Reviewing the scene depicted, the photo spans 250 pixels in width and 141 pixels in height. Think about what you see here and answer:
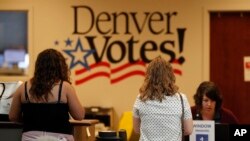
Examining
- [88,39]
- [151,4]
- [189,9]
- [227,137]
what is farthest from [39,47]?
[227,137]

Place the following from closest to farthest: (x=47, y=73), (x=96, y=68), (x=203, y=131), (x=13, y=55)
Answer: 1. (x=203, y=131)
2. (x=47, y=73)
3. (x=96, y=68)
4. (x=13, y=55)

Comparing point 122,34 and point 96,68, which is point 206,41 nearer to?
point 122,34

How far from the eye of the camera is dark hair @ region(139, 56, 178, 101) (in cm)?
352

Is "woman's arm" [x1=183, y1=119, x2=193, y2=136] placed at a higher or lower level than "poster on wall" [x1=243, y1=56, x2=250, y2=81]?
lower

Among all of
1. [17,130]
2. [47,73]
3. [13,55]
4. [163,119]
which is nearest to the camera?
[163,119]

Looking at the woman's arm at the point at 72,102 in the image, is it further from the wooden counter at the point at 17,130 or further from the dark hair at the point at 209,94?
the dark hair at the point at 209,94

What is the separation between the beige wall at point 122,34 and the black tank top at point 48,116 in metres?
3.47

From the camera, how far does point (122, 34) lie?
23.0 ft

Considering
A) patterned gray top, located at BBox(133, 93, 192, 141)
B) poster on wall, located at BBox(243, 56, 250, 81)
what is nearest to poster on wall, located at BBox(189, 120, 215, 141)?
patterned gray top, located at BBox(133, 93, 192, 141)

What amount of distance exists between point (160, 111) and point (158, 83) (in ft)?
0.65

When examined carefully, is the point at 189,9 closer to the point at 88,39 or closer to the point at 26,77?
the point at 88,39

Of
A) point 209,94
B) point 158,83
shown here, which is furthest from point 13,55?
point 158,83

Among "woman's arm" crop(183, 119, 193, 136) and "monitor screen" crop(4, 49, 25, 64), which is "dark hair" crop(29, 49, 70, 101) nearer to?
"woman's arm" crop(183, 119, 193, 136)

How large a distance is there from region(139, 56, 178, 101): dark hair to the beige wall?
3.39 meters
